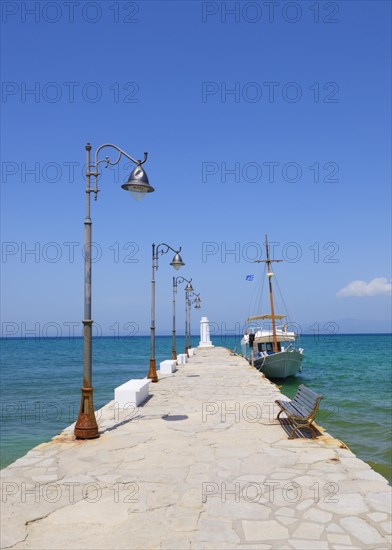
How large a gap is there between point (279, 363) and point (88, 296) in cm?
2699

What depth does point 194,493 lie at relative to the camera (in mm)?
5863

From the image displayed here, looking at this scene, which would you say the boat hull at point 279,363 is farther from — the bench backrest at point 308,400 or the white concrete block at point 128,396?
the bench backrest at point 308,400

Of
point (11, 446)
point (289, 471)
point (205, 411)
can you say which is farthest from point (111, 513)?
point (11, 446)

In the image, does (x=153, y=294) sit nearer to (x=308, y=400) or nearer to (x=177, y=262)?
(x=177, y=262)

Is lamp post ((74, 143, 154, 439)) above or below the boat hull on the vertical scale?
above

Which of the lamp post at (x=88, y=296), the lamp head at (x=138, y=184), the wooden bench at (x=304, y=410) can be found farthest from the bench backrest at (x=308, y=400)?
the lamp head at (x=138, y=184)

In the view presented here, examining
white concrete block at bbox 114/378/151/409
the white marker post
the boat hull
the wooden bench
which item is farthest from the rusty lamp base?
the white marker post

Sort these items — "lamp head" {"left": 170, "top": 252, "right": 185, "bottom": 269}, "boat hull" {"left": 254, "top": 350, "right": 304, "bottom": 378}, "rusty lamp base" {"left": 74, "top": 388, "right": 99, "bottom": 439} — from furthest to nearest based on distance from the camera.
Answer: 1. "boat hull" {"left": 254, "top": 350, "right": 304, "bottom": 378}
2. "lamp head" {"left": 170, "top": 252, "right": 185, "bottom": 269}
3. "rusty lamp base" {"left": 74, "top": 388, "right": 99, "bottom": 439}

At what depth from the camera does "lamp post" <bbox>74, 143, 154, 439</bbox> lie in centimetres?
898

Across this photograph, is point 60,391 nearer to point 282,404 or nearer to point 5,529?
point 282,404

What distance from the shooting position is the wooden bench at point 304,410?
873 cm

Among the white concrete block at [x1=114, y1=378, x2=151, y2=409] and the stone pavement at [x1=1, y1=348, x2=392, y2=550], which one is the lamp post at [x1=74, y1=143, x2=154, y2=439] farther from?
the white concrete block at [x1=114, y1=378, x2=151, y2=409]

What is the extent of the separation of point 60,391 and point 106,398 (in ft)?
22.2

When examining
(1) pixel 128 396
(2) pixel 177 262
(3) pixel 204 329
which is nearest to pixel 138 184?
(1) pixel 128 396
